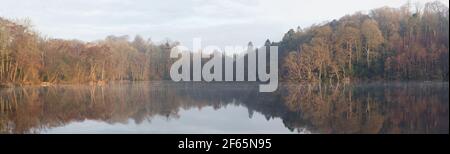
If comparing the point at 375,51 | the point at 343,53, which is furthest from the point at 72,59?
the point at 375,51

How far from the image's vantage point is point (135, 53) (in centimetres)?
9019

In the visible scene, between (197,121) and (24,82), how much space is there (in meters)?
42.7

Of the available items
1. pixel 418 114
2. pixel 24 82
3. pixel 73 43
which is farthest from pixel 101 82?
pixel 418 114

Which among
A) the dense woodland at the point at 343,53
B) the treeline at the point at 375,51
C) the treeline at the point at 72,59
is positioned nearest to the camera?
the treeline at the point at 72,59

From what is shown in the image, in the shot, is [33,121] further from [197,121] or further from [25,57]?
[25,57]

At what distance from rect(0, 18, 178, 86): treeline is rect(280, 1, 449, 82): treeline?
30.3m

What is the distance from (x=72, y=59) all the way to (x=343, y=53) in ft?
129

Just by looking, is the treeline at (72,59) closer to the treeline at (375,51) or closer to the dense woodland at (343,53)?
the dense woodland at (343,53)

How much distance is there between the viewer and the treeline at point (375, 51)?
58344 millimetres

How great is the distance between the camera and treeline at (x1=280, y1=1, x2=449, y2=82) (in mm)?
58344

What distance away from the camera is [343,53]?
6275 cm

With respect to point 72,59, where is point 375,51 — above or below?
above

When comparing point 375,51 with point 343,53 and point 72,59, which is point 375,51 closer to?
point 343,53

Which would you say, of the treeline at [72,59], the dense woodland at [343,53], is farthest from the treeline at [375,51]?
the treeline at [72,59]
